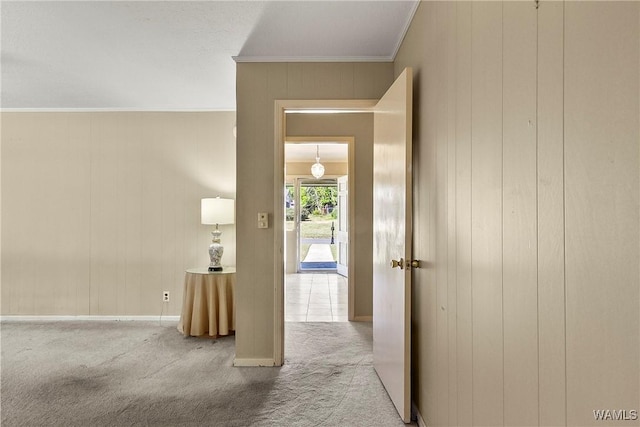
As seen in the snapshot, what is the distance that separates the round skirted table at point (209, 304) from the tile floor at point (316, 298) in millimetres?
869

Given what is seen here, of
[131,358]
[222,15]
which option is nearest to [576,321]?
[222,15]

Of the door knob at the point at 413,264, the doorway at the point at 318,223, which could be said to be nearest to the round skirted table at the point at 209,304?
the door knob at the point at 413,264

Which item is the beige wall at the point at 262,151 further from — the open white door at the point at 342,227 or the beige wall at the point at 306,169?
the beige wall at the point at 306,169

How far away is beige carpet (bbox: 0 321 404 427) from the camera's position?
2.05m

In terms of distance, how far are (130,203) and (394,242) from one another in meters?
3.11

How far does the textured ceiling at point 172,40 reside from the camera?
2045mm

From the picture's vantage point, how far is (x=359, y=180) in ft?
13.3

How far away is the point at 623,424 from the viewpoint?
2.18ft

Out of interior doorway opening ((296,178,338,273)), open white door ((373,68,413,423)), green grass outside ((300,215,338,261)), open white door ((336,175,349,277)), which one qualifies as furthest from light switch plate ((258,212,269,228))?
green grass outside ((300,215,338,261))

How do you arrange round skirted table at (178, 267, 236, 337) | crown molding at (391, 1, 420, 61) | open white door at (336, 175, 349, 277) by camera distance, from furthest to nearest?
open white door at (336, 175, 349, 277)
round skirted table at (178, 267, 236, 337)
crown molding at (391, 1, 420, 61)

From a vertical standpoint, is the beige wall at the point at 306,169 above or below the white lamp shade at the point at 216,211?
above

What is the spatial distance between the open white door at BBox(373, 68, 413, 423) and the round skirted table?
1437 mm

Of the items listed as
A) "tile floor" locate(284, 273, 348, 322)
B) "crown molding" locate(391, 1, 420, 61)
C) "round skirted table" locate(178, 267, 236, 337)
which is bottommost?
"tile floor" locate(284, 273, 348, 322)

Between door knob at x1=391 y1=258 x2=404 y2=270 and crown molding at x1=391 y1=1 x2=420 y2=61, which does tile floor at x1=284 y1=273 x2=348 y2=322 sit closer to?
door knob at x1=391 y1=258 x2=404 y2=270
